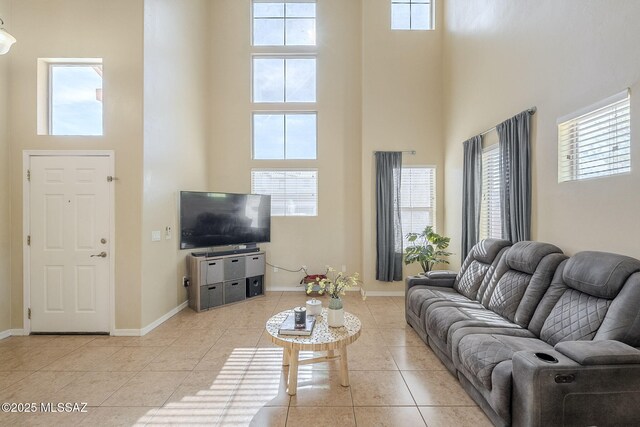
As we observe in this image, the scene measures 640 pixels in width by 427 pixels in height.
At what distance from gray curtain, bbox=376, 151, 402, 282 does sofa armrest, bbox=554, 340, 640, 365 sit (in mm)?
3332

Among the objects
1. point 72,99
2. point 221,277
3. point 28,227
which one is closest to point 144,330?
point 221,277

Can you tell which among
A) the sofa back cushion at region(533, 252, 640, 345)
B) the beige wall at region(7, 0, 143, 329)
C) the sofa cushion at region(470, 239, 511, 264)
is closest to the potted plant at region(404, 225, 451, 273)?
the sofa cushion at region(470, 239, 511, 264)

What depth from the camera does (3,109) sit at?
3295 mm

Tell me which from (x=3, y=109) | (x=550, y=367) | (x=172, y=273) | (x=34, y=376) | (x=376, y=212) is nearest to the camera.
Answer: (x=550, y=367)

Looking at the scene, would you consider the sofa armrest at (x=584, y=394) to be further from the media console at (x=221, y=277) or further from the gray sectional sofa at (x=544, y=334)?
the media console at (x=221, y=277)

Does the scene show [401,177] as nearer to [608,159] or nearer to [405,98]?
[405,98]

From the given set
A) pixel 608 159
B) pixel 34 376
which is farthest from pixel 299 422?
pixel 608 159

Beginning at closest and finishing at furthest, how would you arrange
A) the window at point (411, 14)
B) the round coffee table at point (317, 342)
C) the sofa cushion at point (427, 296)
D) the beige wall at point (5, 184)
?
1. the round coffee table at point (317, 342)
2. the sofa cushion at point (427, 296)
3. the beige wall at point (5, 184)
4. the window at point (411, 14)

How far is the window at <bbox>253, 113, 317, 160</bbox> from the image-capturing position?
17.8 feet

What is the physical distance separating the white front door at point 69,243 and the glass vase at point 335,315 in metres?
2.73

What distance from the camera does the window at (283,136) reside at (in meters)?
5.43

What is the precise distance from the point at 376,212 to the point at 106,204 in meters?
3.88

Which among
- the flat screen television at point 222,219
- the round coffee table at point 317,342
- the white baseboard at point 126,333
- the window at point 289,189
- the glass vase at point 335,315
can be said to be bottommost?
the white baseboard at point 126,333

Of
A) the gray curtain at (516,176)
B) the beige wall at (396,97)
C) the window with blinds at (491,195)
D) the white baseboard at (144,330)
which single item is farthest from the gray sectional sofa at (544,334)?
the white baseboard at (144,330)
